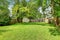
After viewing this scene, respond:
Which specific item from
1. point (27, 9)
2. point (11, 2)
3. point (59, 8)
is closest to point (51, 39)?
point (59, 8)

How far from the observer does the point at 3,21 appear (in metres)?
32.8

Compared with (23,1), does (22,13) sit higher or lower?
lower

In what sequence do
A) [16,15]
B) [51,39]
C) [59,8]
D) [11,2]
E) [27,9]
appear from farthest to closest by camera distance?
[11,2] → [16,15] → [27,9] → [59,8] → [51,39]

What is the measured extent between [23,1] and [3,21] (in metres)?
10.3

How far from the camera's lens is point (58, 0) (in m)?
15.4

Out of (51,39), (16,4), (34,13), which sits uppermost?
(16,4)

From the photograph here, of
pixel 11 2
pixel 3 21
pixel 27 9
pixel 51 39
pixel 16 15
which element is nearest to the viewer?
pixel 51 39

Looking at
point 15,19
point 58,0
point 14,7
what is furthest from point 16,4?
point 58,0

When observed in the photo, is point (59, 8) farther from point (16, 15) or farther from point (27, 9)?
point (16, 15)

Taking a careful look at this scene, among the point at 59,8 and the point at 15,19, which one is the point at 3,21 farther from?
the point at 59,8

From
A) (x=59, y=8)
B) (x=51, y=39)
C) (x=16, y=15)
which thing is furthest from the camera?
(x=16, y=15)

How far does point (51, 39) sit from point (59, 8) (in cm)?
400

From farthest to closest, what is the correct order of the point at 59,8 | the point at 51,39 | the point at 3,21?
1. the point at 3,21
2. the point at 59,8
3. the point at 51,39

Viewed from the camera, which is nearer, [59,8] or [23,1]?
[59,8]
